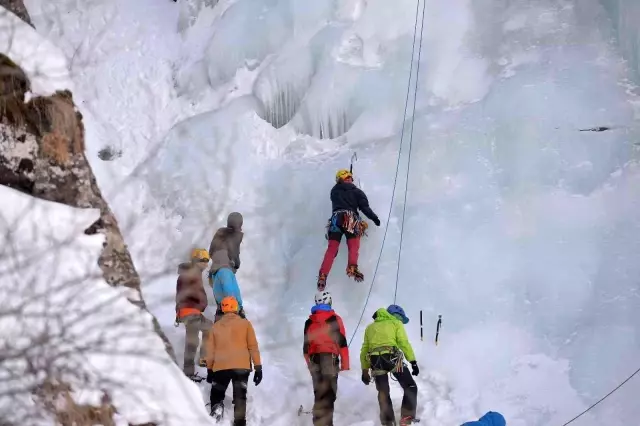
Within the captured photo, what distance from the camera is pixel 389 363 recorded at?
18.6 feet

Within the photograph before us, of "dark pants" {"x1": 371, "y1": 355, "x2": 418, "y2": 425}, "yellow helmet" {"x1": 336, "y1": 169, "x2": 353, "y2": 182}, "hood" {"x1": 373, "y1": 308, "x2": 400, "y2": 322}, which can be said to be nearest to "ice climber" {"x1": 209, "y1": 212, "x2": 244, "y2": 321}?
"yellow helmet" {"x1": 336, "y1": 169, "x2": 353, "y2": 182}

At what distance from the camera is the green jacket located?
5738mm

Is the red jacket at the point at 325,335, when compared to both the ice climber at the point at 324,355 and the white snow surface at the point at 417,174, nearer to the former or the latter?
the ice climber at the point at 324,355

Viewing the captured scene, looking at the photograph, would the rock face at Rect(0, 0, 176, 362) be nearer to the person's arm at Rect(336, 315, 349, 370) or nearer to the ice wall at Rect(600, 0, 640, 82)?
the person's arm at Rect(336, 315, 349, 370)

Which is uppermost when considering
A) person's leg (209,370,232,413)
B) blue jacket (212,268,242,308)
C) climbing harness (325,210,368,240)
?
climbing harness (325,210,368,240)

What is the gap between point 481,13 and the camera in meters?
9.02

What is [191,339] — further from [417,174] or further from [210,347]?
[417,174]

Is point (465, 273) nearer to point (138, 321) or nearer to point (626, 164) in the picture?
point (626, 164)

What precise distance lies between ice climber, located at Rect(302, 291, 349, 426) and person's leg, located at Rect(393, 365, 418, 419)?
0.45 meters

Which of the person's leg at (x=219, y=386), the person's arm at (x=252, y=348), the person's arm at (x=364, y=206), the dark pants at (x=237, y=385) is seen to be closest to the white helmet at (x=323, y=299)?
the person's arm at (x=252, y=348)

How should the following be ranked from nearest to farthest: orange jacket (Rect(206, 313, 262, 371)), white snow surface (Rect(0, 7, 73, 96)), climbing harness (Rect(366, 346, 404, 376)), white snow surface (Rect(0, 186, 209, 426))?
white snow surface (Rect(0, 186, 209, 426)) < white snow surface (Rect(0, 7, 73, 96)) < orange jacket (Rect(206, 313, 262, 371)) < climbing harness (Rect(366, 346, 404, 376))

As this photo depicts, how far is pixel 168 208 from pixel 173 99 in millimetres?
1920

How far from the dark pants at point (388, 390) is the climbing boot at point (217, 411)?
1.23 m

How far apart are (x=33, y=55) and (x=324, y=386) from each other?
326 centimetres
